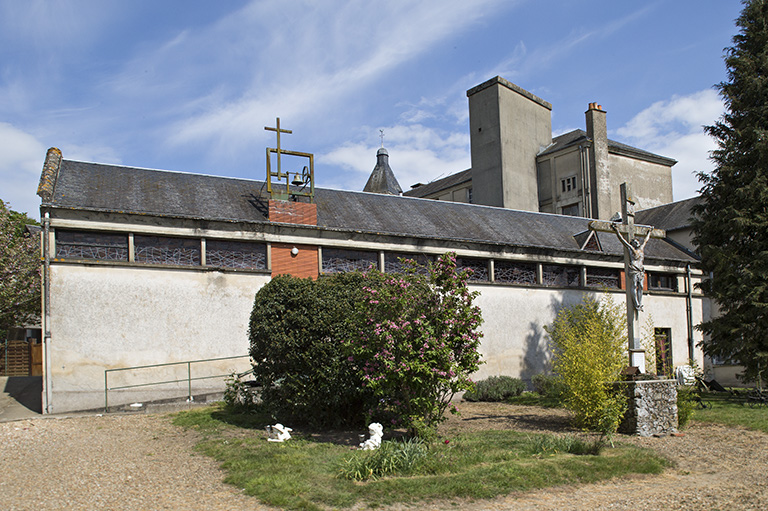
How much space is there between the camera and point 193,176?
18172mm

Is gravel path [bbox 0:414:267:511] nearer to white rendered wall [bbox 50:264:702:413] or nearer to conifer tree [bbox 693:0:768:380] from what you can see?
white rendered wall [bbox 50:264:702:413]

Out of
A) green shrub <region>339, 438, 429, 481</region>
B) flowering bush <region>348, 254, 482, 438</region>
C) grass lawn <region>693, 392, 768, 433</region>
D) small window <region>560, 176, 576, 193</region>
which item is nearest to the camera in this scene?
green shrub <region>339, 438, 429, 481</region>

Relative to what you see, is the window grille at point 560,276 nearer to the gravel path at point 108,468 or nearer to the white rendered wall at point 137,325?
the white rendered wall at point 137,325

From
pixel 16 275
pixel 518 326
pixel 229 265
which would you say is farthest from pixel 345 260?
pixel 16 275

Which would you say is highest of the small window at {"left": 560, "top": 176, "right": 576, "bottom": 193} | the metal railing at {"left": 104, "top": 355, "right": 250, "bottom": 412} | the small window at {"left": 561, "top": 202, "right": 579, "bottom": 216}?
the small window at {"left": 560, "top": 176, "right": 576, "bottom": 193}

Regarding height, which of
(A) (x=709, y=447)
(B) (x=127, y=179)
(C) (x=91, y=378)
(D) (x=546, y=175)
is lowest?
(A) (x=709, y=447)

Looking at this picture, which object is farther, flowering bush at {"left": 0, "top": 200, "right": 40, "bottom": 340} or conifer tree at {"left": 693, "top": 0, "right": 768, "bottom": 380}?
flowering bush at {"left": 0, "top": 200, "right": 40, "bottom": 340}

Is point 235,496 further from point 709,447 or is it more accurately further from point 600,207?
point 600,207

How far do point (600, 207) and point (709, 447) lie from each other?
68.8 feet

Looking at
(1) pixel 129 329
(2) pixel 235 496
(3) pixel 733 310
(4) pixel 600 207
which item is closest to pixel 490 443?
(2) pixel 235 496

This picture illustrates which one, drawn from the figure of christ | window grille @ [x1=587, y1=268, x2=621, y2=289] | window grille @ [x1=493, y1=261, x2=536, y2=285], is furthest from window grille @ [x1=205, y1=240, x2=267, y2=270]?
window grille @ [x1=587, y1=268, x2=621, y2=289]

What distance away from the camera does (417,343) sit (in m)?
9.43

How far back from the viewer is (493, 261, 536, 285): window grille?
19516 mm

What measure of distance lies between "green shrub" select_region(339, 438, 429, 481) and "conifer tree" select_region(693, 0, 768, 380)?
12.8 metres
